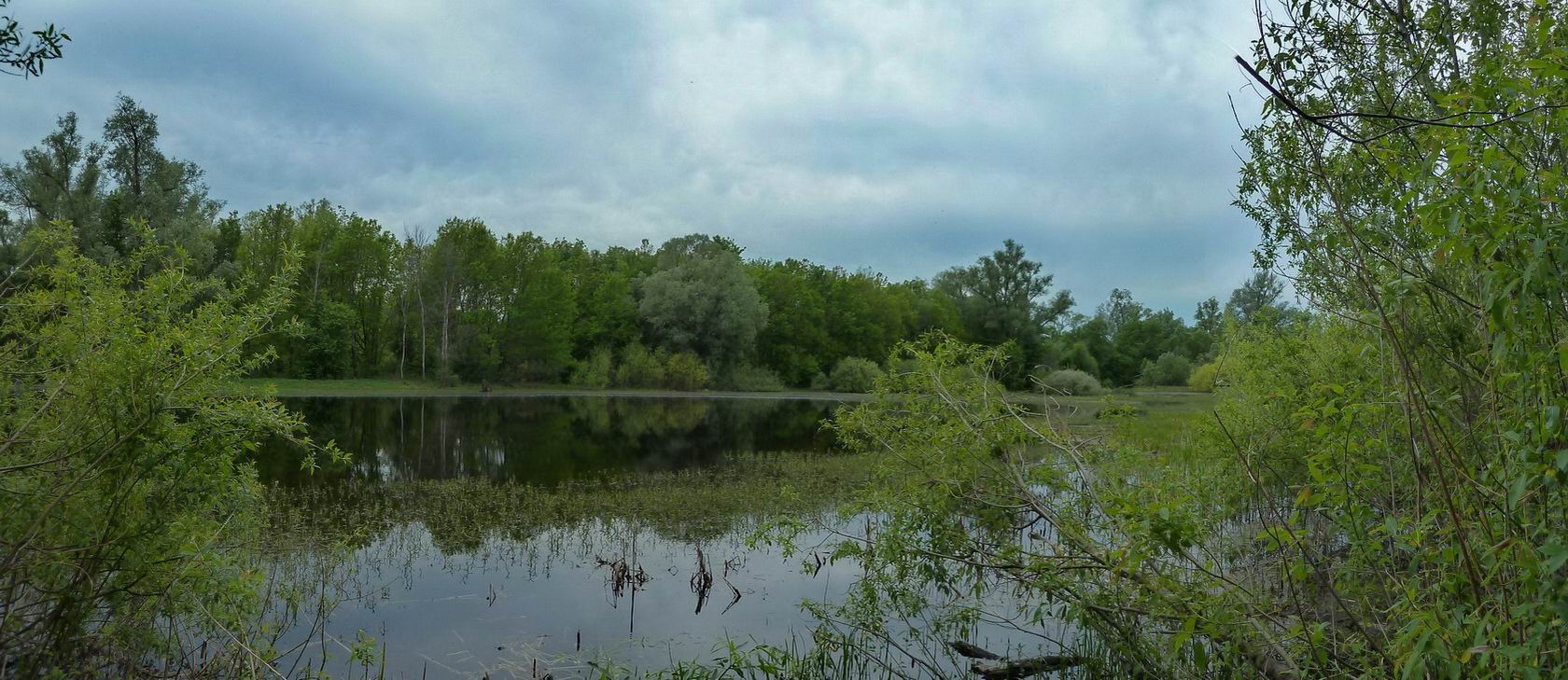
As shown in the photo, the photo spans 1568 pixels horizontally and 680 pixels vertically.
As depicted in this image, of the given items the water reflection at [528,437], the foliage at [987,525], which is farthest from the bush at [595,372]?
the foliage at [987,525]

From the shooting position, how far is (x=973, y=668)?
7.30 meters

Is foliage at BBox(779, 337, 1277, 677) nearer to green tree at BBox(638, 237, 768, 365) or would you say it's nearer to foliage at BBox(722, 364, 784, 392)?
green tree at BBox(638, 237, 768, 365)

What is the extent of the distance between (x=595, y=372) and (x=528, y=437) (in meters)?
29.0

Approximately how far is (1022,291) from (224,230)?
191 feet

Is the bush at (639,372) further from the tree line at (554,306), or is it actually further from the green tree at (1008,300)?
the green tree at (1008,300)

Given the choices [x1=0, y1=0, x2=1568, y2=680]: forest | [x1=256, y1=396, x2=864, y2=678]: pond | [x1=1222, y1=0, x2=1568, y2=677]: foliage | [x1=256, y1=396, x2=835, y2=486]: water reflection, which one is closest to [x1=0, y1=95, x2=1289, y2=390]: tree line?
[x1=256, y1=396, x2=835, y2=486]: water reflection

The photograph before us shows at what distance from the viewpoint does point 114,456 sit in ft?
14.9

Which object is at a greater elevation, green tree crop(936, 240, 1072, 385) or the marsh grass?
green tree crop(936, 240, 1072, 385)

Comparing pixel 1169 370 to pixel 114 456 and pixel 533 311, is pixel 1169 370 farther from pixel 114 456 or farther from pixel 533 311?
pixel 114 456

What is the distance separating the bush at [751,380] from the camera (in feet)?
197

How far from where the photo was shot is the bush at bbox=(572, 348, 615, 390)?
5472 centimetres

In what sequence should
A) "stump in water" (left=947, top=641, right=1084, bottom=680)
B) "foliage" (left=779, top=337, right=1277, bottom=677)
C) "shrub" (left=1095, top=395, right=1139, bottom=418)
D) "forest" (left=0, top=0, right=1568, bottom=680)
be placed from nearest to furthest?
"forest" (left=0, top=0, right=1568, bottom=680) < "foliage" (left=779, top=337, right=1277, bottom=677) < "stump in water" (left=947, top=641, right=1084, bottom=680) < "shrub" (left=1095, top=395, right=1139, bottom=418)

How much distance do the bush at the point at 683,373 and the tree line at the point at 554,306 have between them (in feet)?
0.28

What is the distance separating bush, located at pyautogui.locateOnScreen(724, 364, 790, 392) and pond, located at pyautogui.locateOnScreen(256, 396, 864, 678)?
114 feet
